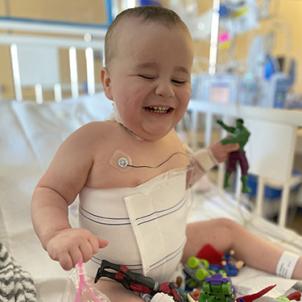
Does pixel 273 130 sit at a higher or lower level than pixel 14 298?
higher

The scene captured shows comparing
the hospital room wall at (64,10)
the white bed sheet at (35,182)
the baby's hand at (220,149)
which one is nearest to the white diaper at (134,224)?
the white bed sheet at (35,182)

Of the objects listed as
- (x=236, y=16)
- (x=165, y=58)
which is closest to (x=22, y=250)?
(x=165, y=58)

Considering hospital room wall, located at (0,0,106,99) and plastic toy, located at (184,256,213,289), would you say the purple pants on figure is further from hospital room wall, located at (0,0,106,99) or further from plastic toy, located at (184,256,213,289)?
hospital room wall, located at (0,0,106,99)

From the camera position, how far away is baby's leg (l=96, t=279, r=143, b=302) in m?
0.55

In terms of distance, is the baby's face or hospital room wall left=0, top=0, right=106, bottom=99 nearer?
the baby's face

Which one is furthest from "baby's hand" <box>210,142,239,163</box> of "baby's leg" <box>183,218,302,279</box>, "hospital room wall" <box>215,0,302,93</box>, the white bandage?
"hospital room wall" <box>215,0,302,93</box>

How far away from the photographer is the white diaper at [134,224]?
592 mm

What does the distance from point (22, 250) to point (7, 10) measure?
1.44m

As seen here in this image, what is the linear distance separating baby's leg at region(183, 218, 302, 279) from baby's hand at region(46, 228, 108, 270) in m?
0.39

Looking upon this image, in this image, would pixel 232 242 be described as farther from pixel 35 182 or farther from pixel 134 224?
pixel 35 182

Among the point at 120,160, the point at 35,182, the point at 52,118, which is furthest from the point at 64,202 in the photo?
the point at 52,118

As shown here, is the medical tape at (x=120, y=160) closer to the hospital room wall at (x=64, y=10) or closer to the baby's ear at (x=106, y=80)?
the baby's ear at (x=106, y=80)

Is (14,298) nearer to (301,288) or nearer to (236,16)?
(301,288)

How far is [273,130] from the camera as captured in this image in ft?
3.07
